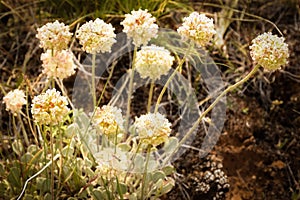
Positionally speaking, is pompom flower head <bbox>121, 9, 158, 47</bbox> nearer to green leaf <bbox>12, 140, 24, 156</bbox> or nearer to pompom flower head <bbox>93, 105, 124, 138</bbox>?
pompom flower head <bbox>93, 105, 124, 138</bbox>

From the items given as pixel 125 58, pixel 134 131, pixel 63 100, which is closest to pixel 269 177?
pixel 134 131

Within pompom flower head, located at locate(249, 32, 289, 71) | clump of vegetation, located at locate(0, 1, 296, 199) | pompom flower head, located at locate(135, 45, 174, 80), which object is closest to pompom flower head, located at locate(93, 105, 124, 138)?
clump of vegetation, located at locate(0, 1, 296, 199)

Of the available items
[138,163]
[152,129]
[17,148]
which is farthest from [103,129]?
[17,148]

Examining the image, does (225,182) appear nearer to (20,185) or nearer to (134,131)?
(134,131)

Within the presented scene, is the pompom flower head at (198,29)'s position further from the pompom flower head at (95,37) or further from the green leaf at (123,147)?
the green leaf at (123,147)

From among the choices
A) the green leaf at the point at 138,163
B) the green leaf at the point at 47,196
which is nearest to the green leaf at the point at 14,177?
the green leaf at the point at 47,196

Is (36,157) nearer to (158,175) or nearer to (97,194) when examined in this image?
(97,194)

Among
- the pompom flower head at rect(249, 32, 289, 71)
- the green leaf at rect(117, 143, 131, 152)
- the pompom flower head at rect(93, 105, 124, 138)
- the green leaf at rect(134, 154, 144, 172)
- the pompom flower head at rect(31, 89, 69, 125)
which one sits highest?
the pompom flower head at rect(249, 32, 289, 71)
